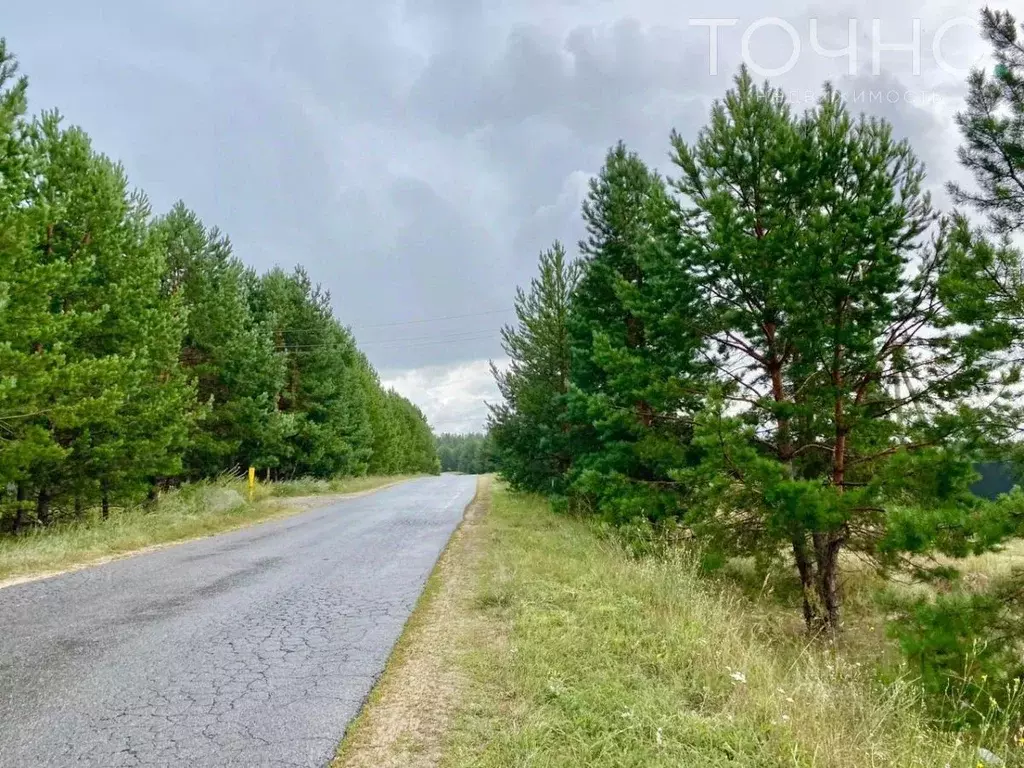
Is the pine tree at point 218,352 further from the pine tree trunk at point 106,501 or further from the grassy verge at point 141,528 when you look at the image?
the pine tree trunk at point 106,501

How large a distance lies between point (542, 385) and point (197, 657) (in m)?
13.7

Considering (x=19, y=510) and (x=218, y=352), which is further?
(x=218, y=352)

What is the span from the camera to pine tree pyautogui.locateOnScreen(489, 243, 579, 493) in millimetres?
17922

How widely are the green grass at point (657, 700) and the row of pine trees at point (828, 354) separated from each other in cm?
254

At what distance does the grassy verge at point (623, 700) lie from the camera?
3.47 m

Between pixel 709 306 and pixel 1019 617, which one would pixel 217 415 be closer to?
pixel 709 306

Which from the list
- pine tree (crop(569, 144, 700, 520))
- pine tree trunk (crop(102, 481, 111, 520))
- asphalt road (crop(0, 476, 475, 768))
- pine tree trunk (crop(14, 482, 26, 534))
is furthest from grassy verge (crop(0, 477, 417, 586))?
pine tree (crop(569, 144, 700, 520))

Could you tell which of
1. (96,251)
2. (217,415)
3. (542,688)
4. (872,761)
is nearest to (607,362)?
(542,688)

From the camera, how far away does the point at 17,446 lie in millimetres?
11383

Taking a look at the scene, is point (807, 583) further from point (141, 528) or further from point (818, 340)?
point (141, 528)

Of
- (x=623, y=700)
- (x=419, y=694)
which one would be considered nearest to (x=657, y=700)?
(x=623, y=700)

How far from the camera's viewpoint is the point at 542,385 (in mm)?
18297

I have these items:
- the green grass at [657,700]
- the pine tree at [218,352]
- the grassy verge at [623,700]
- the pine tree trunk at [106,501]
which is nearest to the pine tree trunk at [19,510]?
the pine tree trunk at [106,501]

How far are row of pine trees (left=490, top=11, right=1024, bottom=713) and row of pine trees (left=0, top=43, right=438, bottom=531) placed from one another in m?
10.0
